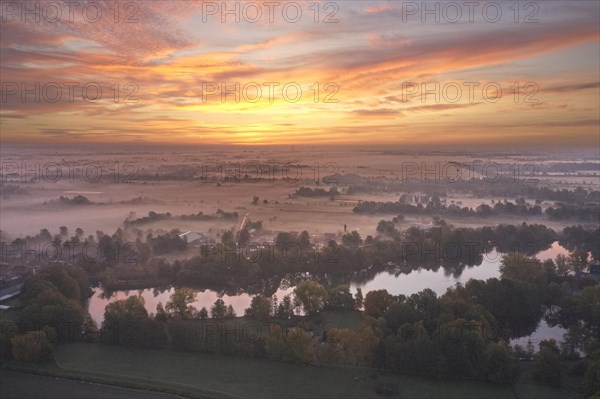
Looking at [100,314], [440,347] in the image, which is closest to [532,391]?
[440,347]

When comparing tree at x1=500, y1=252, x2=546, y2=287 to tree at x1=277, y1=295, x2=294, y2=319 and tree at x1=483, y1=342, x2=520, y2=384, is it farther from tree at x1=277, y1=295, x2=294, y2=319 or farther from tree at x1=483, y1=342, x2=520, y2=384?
tree at x1=277, y1=295, x2=294, y2=319

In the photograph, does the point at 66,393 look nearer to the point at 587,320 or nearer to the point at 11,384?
Answer: the point at 11,384

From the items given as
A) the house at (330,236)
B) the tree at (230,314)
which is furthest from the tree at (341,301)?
Result: the house at (330,236)

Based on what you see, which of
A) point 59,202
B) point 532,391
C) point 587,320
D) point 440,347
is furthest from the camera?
point 59,202

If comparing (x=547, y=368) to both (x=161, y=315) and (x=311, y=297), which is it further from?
(x=161, y=315)

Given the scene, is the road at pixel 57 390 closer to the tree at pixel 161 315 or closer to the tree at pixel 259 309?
the tree at pixel 161 315
